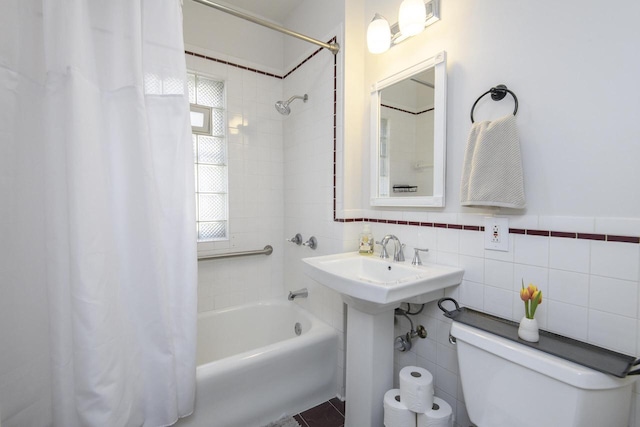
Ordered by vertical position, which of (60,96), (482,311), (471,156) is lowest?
(482,311)

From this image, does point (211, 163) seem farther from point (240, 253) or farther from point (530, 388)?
point (530, 388)

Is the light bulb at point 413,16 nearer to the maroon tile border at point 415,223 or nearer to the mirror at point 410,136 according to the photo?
the mirror at point 410,136

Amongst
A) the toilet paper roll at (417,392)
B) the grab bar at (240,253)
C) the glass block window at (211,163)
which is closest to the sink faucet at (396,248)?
the toilet paper roll at (417,392)

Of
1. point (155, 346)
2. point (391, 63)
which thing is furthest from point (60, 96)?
point (391, 63)

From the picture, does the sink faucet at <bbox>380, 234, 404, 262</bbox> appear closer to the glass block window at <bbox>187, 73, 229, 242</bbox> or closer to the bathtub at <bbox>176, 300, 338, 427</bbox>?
the bathtub at <bbox>176, 300, 338, 427</bbox>

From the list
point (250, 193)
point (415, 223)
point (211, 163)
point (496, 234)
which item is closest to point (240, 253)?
point (250, 193)

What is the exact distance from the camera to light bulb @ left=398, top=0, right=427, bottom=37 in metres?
1.32

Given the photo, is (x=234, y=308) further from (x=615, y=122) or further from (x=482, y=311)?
(x=615, y=122)

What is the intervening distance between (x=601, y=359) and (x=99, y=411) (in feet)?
5.40

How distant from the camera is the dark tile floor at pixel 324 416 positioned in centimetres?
157

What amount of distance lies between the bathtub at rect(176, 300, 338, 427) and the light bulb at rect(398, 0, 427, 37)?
5.60ft

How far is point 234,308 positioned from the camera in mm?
2184

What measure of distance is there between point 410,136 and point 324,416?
1.64 meters

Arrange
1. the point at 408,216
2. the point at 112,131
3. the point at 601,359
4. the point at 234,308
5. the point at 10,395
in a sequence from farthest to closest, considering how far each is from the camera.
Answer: the point at 234,308, the point at 408,216, the point at 112,131, the point at 10,395, the point at 601,359
